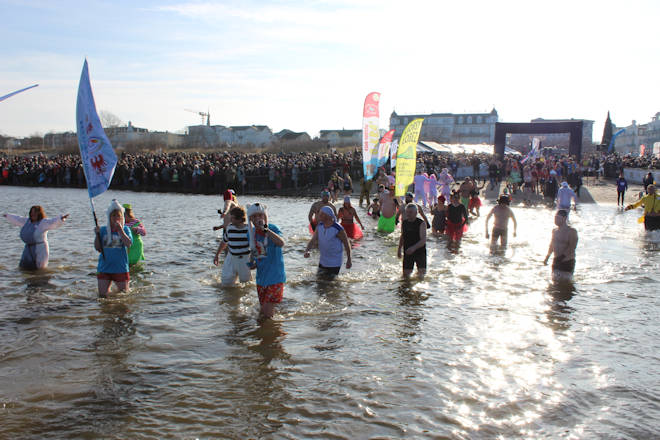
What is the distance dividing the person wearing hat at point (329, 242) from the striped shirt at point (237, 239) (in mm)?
858

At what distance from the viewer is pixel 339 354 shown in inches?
225

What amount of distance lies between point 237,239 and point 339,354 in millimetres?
2229

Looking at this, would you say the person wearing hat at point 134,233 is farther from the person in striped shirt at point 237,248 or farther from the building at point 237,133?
the building at point 237,133

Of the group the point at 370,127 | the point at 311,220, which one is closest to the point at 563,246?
the point at 311,220

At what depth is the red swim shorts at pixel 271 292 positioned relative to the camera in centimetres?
615

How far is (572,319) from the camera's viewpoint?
6.87 metres

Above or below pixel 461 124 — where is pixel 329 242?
below

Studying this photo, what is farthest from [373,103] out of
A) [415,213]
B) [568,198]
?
[415,213]

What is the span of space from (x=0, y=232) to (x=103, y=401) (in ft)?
37.9

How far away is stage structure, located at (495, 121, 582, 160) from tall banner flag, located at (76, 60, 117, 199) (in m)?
31.6

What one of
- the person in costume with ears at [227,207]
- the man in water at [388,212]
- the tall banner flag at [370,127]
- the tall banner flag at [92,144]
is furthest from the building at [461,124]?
the tall banner flag at [92,144]

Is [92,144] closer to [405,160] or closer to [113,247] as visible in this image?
[113,247]

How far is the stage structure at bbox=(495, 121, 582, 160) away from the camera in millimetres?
33438

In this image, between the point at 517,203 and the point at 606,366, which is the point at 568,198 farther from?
the point at 606,366
